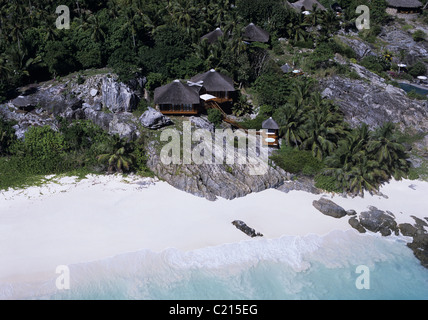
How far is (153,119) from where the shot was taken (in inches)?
1298

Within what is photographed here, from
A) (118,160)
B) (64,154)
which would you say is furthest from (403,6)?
(64,154)

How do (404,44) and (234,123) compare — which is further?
(404,44)

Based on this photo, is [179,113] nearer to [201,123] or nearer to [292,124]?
[201,123]

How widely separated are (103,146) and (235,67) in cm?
1898

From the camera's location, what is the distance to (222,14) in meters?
50.1

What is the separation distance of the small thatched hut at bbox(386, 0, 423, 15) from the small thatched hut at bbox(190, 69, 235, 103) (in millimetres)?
45830

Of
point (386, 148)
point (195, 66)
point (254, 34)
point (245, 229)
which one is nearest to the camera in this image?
point (245, 229)

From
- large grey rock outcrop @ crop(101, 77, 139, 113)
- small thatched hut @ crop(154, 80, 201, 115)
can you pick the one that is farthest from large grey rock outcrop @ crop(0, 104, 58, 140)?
small thatched hut @ crop(154, 80, 201, 115)

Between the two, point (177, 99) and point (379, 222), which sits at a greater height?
point (177, 99)

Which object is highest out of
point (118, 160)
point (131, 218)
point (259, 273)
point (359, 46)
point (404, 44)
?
point (404, 44)

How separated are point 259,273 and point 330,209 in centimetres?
856

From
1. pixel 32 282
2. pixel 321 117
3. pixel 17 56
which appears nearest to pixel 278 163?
pixel 321 117

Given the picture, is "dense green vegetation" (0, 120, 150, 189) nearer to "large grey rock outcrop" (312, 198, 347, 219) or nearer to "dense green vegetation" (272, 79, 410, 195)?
"dense green vegetation" (272, 79, 410, 195)

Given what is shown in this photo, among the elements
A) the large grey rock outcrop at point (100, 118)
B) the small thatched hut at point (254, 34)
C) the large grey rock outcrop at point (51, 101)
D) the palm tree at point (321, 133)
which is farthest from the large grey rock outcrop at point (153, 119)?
the small thatched hut at point (254, 34)
